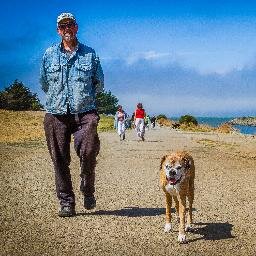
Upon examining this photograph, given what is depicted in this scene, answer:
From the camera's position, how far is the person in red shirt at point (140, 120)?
2870 cm

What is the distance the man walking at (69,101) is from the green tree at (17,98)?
255 ft

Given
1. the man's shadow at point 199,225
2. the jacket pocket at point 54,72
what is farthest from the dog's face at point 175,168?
the jacket pocket at point 54,72

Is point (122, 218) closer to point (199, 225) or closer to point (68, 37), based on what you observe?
point (199, 225)

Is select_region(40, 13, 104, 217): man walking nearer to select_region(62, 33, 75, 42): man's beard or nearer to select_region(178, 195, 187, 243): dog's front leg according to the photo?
select_region(62, 33, 75, 42): man's beard

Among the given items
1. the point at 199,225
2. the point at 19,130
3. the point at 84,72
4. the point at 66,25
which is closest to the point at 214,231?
the point at 199,225

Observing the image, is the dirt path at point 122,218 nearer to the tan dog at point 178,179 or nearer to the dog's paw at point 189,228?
the dog's paw at point 189,228

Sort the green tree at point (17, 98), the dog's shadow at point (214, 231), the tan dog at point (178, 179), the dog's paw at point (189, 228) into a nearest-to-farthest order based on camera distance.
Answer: the tan dog at point (178, 179), the dog's shadow at point (214, 231), the dog's paw at point (189, 228), the green tree at point (17, 98)

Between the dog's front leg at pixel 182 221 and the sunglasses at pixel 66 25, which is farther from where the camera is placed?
the sunglasses at pixel 66 25

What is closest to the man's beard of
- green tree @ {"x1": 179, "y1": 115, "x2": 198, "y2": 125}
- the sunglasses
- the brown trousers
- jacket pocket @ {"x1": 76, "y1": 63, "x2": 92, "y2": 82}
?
the sunglasses

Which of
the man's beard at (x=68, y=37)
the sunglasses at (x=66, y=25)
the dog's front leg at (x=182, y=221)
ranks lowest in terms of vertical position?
the dog's front leg at (x=182, y=221)

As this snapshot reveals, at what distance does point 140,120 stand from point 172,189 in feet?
73.5

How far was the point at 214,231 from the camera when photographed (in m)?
6.83

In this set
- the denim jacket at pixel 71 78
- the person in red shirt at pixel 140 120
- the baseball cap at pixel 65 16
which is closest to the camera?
the baseball cap at pixel 65 16

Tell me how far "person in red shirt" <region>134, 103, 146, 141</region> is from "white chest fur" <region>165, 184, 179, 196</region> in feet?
71.9
